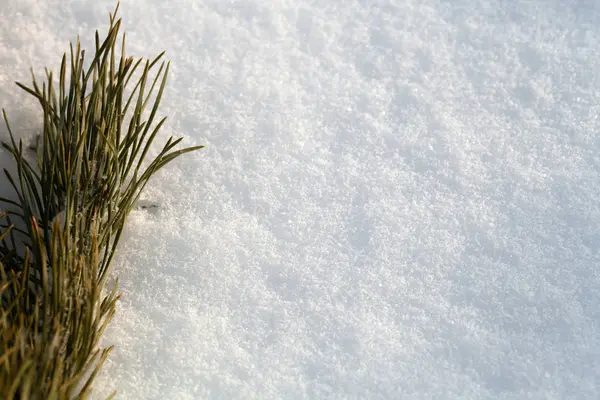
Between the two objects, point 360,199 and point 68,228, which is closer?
point 68,228

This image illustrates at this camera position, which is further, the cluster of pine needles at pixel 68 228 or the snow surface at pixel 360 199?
the snow surface at pixel 360 199

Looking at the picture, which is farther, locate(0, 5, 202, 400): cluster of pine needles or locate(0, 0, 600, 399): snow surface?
locate(0, 0, 600, 399): snow surface

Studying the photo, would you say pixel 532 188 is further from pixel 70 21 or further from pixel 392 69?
pixel 70 21

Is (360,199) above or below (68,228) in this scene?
above
